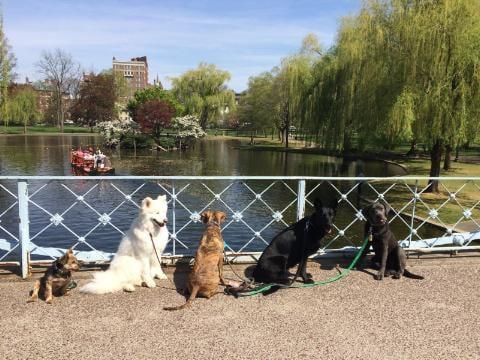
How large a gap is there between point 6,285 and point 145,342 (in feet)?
8.52

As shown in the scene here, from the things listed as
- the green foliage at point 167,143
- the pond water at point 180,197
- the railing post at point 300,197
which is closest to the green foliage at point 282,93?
the pond water at point 180,197

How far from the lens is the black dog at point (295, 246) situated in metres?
5.67

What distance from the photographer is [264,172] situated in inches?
1390

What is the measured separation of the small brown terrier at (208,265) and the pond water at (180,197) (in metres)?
1.08

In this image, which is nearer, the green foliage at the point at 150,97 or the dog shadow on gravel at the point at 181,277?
the dog shadow on gravel at the point at 181,277

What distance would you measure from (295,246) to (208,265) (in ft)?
4.46

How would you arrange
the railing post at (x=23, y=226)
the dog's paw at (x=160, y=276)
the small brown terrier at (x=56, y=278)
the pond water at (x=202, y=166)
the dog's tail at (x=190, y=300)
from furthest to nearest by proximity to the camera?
the pond water at (x=202, y=166), the dog's paw at (x=160, y=276), the railing post at (x=23, y=226), the small brown terrier at (x=56, y=278), the dog's tail at (x=190, y=300)

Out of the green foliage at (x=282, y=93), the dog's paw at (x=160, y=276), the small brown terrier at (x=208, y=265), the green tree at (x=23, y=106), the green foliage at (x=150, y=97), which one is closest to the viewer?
the small brown terrier at (x=208, y=265)

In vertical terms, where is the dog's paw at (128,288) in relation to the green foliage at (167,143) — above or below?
below

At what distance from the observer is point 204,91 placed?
74.7 metres

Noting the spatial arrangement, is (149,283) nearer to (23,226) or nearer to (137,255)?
(137,255)

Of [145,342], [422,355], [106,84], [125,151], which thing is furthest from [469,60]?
[106,84]

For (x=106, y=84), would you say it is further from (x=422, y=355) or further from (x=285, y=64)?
(x=422, y=355)

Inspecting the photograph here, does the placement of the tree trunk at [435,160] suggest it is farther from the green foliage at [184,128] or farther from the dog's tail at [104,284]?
the green foliage at [184,128]
